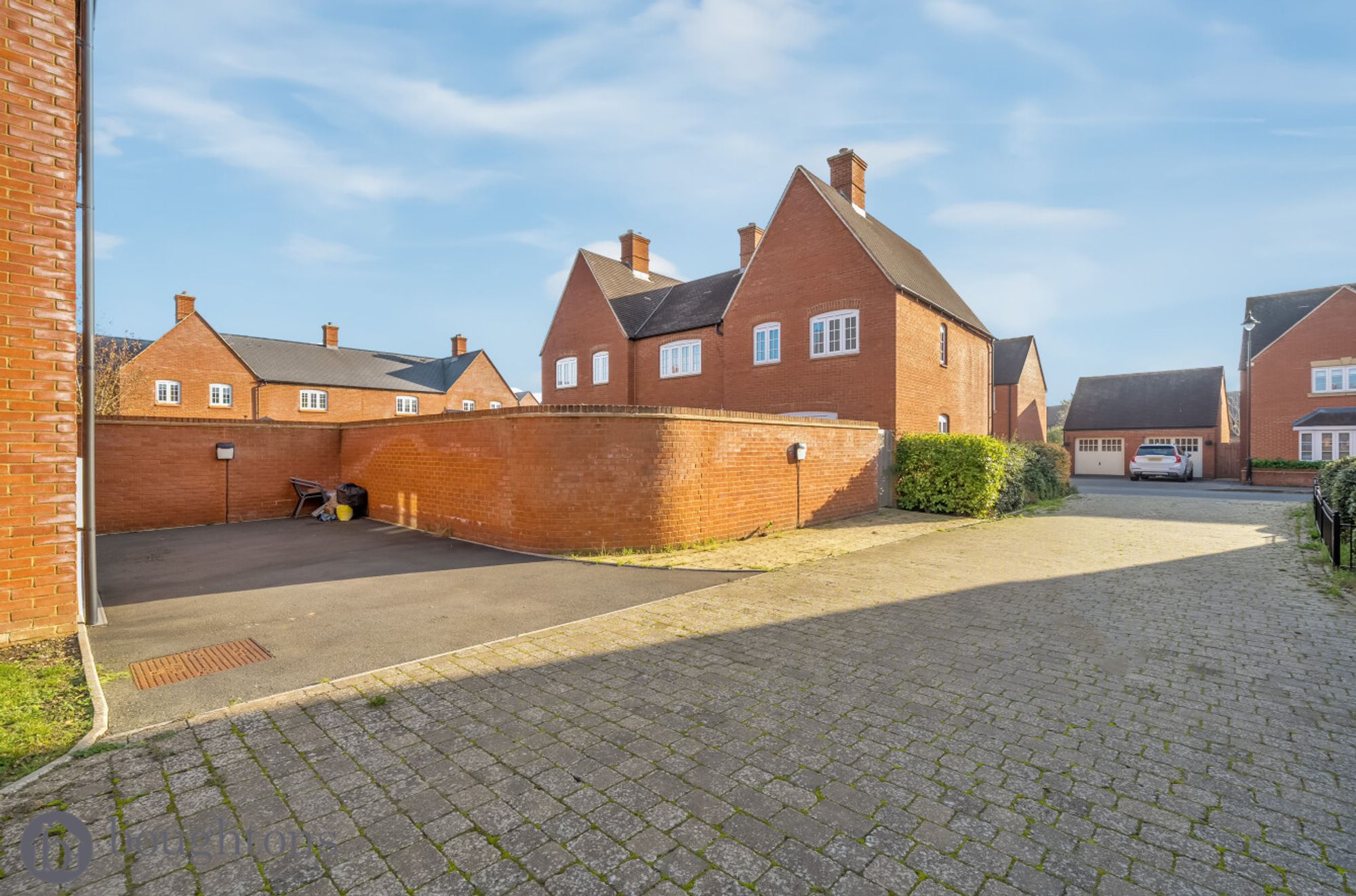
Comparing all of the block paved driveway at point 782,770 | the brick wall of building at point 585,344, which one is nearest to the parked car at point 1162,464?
the brick wall of building at point 585,344

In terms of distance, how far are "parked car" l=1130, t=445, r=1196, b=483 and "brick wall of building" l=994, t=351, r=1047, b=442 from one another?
4826 millimetres

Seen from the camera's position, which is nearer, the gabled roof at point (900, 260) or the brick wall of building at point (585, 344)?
the gabled roof at point (900, 260)

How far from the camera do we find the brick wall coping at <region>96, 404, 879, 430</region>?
9.41 meters

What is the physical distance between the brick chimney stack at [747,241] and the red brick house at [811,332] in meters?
0.05

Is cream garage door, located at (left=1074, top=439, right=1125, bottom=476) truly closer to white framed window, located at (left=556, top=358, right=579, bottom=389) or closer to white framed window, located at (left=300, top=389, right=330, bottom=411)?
white framed window, located at (left=556, top=358, right=579, bottom=389)

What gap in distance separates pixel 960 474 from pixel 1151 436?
30246mm

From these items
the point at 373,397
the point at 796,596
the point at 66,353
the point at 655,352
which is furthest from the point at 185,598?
the point at 373,397

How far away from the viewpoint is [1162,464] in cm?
3133

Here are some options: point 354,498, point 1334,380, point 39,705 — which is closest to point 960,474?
point 354,498

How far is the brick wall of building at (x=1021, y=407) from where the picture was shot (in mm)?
34250

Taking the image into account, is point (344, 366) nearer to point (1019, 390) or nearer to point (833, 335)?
point (833, 335)

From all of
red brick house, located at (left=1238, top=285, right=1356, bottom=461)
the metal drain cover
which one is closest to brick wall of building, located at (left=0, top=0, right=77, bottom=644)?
the metal drain cover

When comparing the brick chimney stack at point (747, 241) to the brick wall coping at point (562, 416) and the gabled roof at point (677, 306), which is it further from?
the brick wall coping at point (562, 416)

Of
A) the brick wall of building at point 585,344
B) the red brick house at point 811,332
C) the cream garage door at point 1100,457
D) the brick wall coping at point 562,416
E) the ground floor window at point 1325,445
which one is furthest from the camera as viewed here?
the cream garage door at point 1100,457
